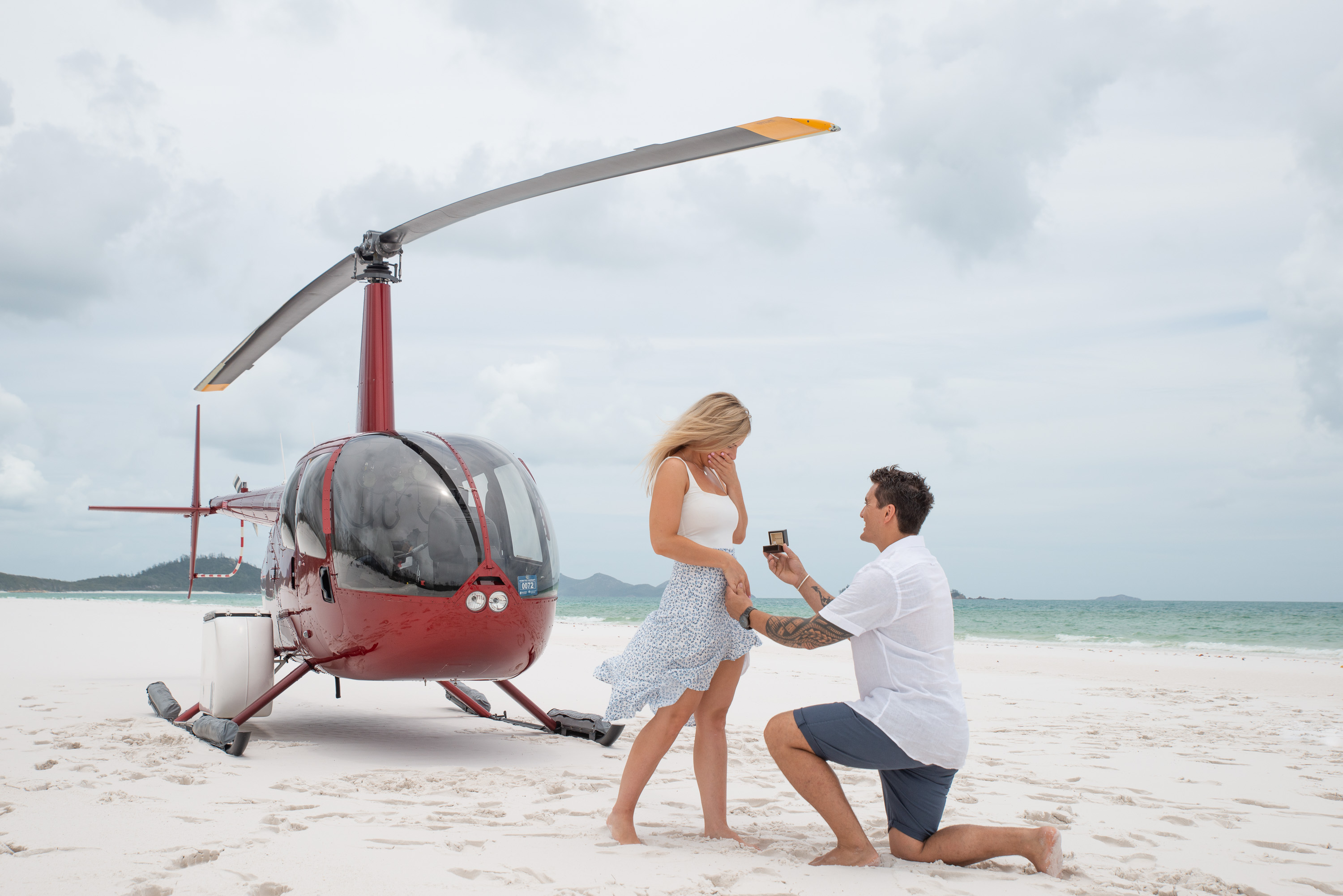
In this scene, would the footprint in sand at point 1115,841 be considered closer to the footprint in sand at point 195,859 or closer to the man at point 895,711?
the man at point 895,711

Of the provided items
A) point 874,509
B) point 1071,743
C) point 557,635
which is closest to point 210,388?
point 874,509

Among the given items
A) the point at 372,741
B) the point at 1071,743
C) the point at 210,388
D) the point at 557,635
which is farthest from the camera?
the point at 557,635

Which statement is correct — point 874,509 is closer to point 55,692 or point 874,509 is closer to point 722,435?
point 722,435

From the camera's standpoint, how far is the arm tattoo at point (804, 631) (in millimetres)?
3105

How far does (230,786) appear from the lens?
4.43 metres

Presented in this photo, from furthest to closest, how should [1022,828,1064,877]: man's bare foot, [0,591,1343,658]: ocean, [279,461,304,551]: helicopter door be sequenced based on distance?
1. [0,591,1343,658]: ocean
2. [279,461,304,551]: helicopter door
3. [1022,828,1064,877]: man's bare foot

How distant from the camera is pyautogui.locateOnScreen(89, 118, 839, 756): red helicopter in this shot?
16.4 ft

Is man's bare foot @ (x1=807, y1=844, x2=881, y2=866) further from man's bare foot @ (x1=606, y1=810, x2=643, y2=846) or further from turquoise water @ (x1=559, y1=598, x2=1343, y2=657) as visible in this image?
turquoise water @ (x1=559, y1=598, x2=1343, y2=657)

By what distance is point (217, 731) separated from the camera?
5.32 meters

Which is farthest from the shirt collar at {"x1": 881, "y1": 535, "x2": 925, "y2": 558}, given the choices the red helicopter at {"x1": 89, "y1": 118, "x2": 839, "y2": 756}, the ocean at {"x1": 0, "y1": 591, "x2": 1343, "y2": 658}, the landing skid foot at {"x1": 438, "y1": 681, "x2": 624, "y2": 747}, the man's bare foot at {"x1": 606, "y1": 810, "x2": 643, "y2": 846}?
the ocean at {"x1": 0, "y1": 591, "x2": 1343, "y2": 658}

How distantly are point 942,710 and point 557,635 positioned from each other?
1730 centimetres

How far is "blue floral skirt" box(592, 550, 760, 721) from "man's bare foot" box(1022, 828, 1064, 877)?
1153mm

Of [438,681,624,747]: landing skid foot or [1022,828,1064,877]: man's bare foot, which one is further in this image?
[438,681,624,747]: landing skid foot

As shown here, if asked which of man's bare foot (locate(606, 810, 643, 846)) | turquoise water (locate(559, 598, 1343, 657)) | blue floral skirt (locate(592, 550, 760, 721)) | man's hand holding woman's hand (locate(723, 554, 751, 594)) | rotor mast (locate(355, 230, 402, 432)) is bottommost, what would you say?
turquoise water (locate(559, 598, 1343, 657))
